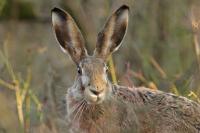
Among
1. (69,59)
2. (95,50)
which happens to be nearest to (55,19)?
(95,50)

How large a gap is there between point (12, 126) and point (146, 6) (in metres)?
3.76

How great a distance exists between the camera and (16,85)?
26.8 feet

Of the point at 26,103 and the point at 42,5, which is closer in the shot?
the point at 26,103

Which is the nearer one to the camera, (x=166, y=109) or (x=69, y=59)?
(x=166, y=109)

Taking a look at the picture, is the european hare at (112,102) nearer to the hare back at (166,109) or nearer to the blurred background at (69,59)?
the hare back at (166,109)

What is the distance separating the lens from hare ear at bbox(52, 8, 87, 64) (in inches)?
305

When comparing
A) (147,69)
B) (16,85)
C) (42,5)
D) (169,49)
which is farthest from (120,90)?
(42,5)

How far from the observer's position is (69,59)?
40.8 feet

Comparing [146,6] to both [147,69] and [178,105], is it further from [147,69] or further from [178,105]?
[178,105]

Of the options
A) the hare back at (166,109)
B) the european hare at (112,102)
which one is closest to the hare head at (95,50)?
the european hare at (112,102)

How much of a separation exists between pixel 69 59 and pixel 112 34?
4631 mm

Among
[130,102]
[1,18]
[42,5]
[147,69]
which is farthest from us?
[1,18]

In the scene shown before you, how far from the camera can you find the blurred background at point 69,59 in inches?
333

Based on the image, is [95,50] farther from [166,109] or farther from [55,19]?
[166,109]
